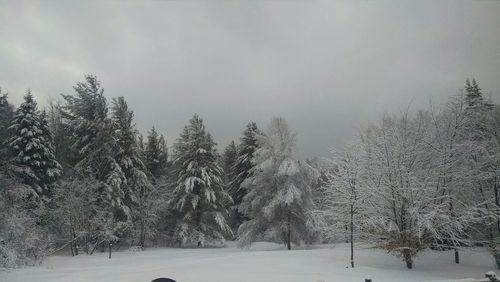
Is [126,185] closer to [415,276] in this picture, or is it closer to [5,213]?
[5,213]

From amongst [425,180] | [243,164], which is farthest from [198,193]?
[425,180]

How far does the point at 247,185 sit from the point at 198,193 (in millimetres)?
6477

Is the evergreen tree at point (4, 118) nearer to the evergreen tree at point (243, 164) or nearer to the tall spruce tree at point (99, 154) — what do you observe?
the tall spruce tree at point (99, 154)

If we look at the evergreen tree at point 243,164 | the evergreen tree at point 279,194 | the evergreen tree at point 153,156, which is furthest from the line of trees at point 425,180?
the evergreen tree at point 153,156

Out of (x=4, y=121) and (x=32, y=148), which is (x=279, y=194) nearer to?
(x=32, y=148)

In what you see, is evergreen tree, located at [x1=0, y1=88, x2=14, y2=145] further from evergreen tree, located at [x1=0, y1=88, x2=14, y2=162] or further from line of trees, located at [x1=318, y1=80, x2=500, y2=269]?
line of trees, located at [x1=318, y1=80, x2=500, y2=269]

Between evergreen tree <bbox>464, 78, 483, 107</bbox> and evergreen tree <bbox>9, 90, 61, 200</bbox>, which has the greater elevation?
evergreen tree <bbox>464, 78, 483, 107</bbox>

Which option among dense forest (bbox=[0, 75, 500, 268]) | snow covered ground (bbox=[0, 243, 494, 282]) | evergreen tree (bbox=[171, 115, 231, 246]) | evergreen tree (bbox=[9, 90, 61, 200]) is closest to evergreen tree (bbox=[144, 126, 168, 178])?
dense forest (bbox=[0, 75, 500, 268])

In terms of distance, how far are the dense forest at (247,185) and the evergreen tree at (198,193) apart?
13 centimetres

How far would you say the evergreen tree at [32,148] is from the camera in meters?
31.5

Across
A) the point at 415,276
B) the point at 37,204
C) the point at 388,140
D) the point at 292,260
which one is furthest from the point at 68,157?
the point at 415,276

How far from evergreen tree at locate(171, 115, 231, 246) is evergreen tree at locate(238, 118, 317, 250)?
15.8 ft

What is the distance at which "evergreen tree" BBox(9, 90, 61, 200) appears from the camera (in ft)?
103

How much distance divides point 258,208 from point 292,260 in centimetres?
1240
